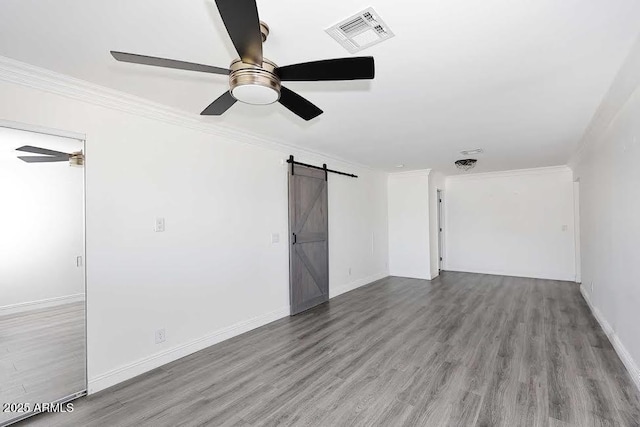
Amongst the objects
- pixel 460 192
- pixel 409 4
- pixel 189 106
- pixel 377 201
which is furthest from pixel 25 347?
pixel 460 192

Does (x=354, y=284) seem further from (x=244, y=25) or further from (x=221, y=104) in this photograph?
(x=244, y=25)

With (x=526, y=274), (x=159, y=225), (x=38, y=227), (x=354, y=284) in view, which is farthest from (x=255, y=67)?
(x=526, y=274)

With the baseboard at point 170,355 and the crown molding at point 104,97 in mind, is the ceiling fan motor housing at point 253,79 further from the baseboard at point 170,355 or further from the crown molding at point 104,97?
the baseboard at point 170,355

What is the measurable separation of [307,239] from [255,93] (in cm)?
315

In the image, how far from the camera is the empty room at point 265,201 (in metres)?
1.75

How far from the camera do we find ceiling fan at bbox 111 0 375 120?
133 centimetres

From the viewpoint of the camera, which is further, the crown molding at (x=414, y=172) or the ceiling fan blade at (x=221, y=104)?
the crown molding at (x=414, y=172)

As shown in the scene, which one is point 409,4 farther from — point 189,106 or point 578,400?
point 578,400

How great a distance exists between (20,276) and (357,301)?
416 cm

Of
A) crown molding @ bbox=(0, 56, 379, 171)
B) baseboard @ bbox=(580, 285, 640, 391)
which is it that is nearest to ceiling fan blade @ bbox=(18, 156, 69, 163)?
crown molding @ bbox=(0, 56, 379, 171)

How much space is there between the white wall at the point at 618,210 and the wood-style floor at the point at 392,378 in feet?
A: 1.04

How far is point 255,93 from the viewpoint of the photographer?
1794 millimetres

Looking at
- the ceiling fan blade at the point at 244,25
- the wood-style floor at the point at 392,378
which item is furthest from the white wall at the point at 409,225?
the ceiling fan blade at the point at 244,25

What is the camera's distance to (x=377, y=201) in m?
6.82
